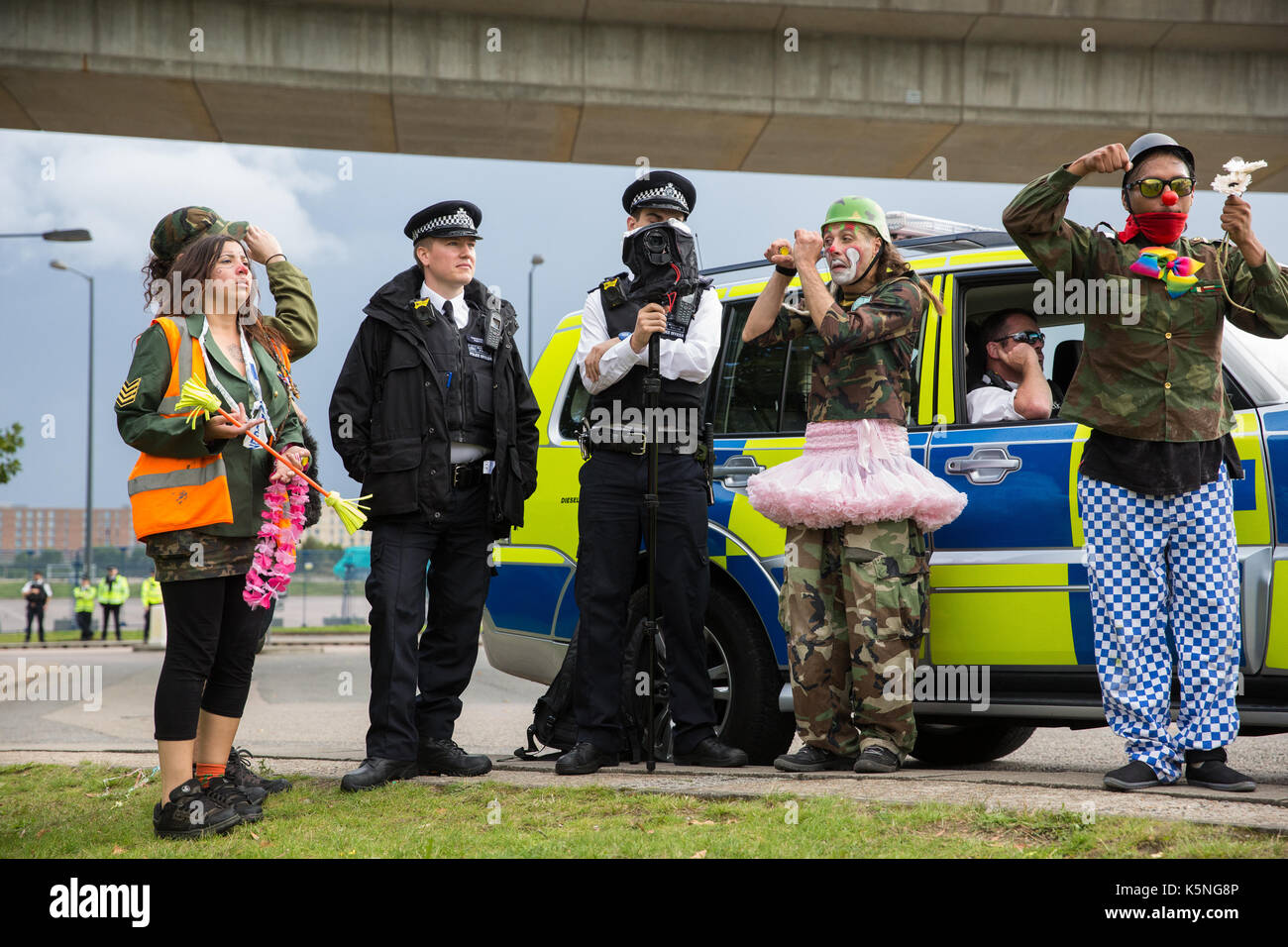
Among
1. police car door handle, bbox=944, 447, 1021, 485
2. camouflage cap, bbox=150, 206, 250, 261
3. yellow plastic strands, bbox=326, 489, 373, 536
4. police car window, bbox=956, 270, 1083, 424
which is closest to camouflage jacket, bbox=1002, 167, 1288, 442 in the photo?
police car door handle, bbox=944, 447, 1021, 485

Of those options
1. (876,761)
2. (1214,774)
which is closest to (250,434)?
(876,761)

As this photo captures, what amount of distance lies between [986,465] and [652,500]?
1199mm

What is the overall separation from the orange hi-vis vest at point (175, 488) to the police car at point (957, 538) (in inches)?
53.5

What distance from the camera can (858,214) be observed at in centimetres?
470

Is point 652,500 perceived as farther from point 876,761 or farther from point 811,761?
point 876,761

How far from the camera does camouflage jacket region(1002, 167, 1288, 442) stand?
13.4 feet

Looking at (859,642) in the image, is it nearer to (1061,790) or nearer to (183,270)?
(1061,790)

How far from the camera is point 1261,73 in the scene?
1191 centimetres

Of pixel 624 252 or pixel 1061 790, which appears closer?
pixel 1061 790

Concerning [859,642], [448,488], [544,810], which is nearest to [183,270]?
[448,488]

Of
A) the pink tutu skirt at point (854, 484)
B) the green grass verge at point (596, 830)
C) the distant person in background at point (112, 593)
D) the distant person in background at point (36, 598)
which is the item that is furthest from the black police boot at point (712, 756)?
the distant person in background at point (112, 593)

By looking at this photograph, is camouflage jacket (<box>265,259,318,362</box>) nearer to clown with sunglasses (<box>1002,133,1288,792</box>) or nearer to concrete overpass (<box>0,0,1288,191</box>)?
clown with sunglasses (<box>1002,133,1288,792</box>)

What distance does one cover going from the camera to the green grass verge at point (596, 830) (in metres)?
3.41
